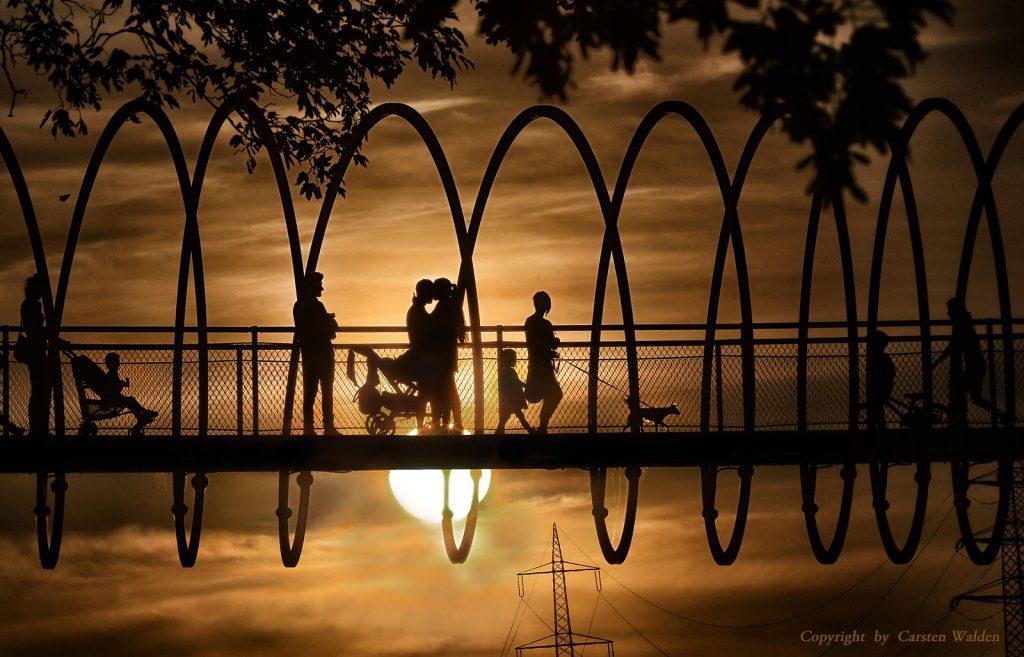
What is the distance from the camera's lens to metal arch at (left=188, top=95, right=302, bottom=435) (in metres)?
19.2

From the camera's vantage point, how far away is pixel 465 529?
19.5 meters

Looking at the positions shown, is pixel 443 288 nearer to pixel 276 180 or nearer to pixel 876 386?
pixel 276 180

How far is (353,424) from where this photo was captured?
2067 cm

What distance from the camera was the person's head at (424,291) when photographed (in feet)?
62.1

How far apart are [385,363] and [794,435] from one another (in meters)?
5.77

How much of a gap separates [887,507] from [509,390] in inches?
229

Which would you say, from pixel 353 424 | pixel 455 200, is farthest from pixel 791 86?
pixel 353 424

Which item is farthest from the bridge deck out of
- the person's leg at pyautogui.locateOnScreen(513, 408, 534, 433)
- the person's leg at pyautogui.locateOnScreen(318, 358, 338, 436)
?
the person's leg at pyautogui.locateOnScreen(513, 408, 534, 433)

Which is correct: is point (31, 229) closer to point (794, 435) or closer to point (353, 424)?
point (353, 424)

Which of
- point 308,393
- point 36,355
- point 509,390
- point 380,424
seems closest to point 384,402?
point 380,424

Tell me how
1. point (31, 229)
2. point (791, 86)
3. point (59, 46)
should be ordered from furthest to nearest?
point (59, 46) → point (31, 229) → point (791, 86)

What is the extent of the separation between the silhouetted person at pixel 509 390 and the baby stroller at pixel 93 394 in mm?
5409

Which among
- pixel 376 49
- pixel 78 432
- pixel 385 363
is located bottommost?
pixel 78 432

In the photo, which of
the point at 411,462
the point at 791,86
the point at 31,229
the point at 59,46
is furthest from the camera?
the point at 59,46
